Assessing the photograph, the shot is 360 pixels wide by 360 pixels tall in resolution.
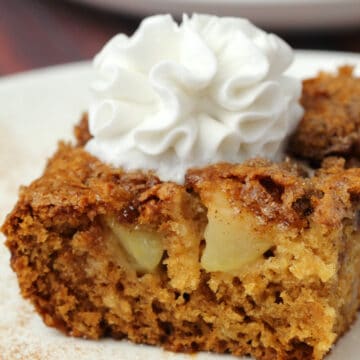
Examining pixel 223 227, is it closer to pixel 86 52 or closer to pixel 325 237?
pixel 325 237

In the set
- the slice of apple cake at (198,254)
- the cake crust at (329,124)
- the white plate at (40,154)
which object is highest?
the cake crust at (329,124)

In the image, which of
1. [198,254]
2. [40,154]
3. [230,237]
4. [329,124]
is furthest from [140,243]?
[40,154]

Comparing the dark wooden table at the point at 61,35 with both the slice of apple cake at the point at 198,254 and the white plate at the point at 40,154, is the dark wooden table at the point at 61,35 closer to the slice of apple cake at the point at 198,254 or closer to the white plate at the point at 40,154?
the white plate at the point at 40,154

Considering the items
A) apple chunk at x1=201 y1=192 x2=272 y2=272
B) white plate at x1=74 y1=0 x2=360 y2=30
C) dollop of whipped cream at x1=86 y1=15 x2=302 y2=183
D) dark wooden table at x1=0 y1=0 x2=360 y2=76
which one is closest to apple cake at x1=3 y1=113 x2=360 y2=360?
apple chunk at x1=201 y1=192 x2=272 y2=272


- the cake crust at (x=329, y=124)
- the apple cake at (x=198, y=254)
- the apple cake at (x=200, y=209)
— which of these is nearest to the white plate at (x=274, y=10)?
the cake crust at (x=329, y=124)

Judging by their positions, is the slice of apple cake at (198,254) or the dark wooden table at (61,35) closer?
the slice of apple cake at (198,254)

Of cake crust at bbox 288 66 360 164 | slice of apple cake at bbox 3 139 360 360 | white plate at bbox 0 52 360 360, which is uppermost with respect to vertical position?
cake crust at bbox 288 66 360 164

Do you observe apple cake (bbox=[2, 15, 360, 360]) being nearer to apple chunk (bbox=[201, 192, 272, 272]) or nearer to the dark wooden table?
apple chunk (bbox=[201, 192, 272, 272])
